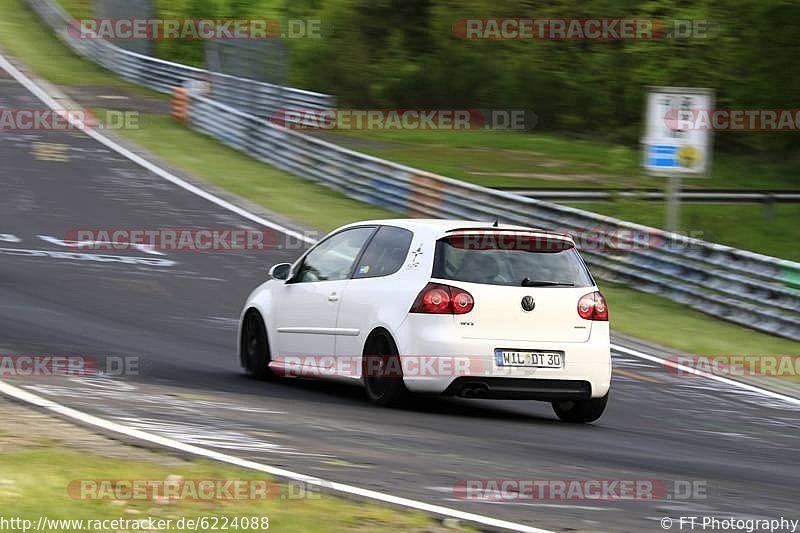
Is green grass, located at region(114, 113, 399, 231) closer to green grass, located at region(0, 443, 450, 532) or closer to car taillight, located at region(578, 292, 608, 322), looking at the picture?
car taillight, located at region(578, 292, 608, 322)

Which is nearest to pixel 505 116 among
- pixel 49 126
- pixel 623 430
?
pixel 49 126

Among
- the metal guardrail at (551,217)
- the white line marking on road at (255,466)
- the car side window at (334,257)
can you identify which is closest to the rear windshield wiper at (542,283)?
the car side window at (334,257)

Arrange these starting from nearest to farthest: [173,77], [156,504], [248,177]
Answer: [156,504] → [248,177] → [173,77]

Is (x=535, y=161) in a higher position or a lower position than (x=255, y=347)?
lower

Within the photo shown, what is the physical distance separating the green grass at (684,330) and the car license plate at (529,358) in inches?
226

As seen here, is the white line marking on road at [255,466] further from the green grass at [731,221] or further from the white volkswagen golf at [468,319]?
the green grass at [731,221]

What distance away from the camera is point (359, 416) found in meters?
9.75

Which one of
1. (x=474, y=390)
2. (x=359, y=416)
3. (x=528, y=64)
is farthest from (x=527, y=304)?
(x=528, y=64)

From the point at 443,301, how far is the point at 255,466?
3.06 metres

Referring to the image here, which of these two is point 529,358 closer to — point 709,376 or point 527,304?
point 527,304

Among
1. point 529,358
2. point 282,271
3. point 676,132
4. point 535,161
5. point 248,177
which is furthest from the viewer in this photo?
point 535,161

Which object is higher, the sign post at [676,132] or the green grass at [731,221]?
the sign post at [676,132]

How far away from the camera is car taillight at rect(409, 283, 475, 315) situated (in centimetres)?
1015

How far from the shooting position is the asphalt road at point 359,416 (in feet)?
24.7
